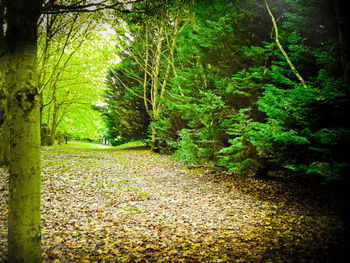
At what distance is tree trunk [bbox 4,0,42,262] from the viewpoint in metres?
2.17

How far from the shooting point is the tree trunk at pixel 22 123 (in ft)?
7.11

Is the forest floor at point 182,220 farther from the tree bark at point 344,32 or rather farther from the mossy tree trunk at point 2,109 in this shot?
the tree bark at point 344,32

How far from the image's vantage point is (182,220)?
4.45 meters

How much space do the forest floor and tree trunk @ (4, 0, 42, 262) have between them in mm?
806

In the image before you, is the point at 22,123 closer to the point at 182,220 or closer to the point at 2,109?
the point at 182,220

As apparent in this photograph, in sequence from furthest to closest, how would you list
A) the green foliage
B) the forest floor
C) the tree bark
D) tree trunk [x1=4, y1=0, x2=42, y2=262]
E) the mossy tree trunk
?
the mossy tree trunk
the green foliage
the tree bark
the forest floor
tree trunk [x1=4, y1=0, x2=42, y2=262]

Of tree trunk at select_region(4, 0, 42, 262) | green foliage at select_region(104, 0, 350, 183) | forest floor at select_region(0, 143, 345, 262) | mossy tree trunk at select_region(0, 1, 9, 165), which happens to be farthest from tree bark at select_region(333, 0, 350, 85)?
mossy tree trunk at select_region(0, 1, 9, 165)

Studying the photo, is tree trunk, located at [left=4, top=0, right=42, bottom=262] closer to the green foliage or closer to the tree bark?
the green foliage

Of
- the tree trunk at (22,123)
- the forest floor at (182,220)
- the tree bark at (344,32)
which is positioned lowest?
the forest floor at (182,220)

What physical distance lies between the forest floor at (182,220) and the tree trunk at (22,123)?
2.64ft

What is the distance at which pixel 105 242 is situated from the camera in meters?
3.41

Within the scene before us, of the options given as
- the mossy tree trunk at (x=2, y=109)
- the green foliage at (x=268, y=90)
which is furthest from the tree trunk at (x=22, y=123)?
the mossy tree trunk at (x=2, y=109)

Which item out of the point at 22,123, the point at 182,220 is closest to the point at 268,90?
the point at 182,220

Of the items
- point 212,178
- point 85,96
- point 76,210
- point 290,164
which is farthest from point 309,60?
point 85,96
